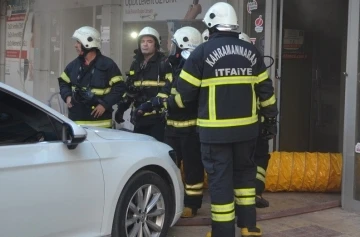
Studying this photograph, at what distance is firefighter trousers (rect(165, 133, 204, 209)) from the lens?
18.4ft

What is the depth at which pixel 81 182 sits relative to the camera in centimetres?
407

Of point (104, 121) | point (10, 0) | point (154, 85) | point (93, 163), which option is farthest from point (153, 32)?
point (10, 0)

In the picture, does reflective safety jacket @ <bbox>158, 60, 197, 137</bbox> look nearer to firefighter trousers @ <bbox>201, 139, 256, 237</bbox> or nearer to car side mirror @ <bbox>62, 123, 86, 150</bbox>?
firefighter trousers @ <bbox>201, 139, 256, 237</bbox>

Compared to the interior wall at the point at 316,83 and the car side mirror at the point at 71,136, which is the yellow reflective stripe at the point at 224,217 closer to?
the car side mirror at the point at 71,136

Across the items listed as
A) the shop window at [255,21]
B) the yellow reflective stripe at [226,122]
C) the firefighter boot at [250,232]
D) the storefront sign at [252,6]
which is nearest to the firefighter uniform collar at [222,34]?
the yellow reflective stripe at [226,122]

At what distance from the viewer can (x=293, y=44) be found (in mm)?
7965

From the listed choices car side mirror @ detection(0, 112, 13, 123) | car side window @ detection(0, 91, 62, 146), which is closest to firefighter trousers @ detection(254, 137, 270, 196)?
car side window @ detection(0, 91, 62, 146)

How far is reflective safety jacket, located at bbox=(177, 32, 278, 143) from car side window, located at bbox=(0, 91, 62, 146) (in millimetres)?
1156

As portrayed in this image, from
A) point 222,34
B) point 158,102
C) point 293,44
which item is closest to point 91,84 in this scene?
point 158,102

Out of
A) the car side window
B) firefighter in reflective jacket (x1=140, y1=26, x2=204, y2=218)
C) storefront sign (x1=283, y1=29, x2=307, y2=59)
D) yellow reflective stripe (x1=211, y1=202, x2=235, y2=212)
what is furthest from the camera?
storefront sign (x1=283, y1=29, x2=307, y2=59)

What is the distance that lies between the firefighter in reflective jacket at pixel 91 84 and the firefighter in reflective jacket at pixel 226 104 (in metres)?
1.49

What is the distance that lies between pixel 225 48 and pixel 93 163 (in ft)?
4.48

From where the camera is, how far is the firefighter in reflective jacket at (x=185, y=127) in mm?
5523

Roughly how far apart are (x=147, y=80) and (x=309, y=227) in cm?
220
